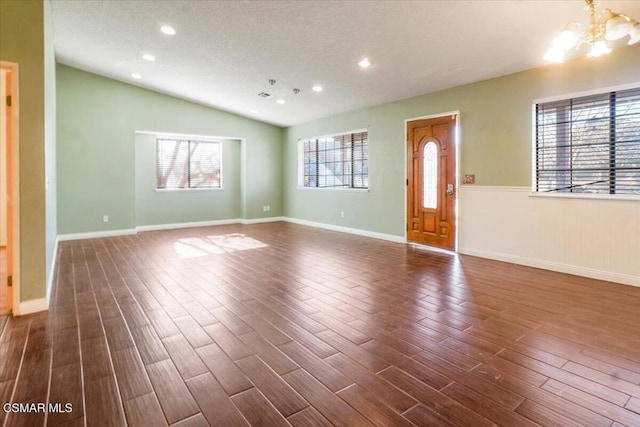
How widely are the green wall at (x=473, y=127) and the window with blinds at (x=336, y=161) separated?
0.71 ft

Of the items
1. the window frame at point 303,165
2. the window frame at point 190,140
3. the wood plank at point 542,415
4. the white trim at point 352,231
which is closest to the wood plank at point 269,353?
the wood plank at point 542,415

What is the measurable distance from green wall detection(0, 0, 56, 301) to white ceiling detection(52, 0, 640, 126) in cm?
132

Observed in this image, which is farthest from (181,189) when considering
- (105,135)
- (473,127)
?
(473,127)

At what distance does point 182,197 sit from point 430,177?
5.73 m

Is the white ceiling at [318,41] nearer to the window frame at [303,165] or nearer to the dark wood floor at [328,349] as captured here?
the window frame at [303,165]

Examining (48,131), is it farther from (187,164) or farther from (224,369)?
(187,164)

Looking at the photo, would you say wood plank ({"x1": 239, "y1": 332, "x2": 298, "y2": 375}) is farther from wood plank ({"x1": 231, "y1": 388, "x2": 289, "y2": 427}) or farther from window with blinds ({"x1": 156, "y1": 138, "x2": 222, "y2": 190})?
window with blinds ({"x1": 156, "y1": 138, "x2": 222, "y2": 190})

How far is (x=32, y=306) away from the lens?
10.1ft

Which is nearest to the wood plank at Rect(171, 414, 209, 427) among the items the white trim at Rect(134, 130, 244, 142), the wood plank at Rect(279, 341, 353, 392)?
the wood plank at Rect(279, 341, 353, 392)

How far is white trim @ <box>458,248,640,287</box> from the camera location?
151 inches

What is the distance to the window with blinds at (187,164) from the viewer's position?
8023 mm

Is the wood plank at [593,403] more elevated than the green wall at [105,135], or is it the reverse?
the green wall at [105,135]

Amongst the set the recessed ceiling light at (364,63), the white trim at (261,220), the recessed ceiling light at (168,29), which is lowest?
the white trim at (261,220)

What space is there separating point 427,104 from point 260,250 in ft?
12.3
